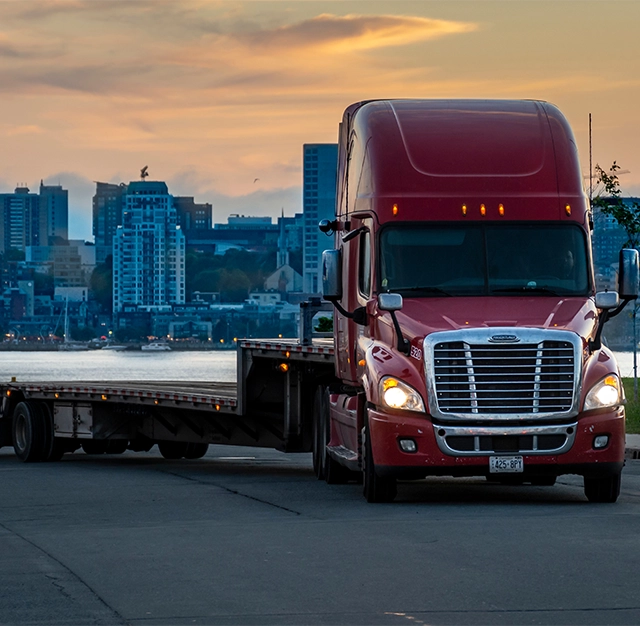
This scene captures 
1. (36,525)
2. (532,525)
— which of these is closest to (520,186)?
(532,525)

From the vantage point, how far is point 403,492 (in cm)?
1747

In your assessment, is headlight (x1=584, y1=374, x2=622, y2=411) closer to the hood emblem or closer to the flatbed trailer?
the hood emblem

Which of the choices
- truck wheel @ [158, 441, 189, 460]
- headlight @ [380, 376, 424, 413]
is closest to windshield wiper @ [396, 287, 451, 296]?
headlight @ [380, 376, 424, 413]

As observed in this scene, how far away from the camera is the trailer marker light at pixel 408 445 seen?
15281 mm

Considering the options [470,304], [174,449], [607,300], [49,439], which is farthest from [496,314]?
[174,449]

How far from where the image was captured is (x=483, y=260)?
16.2 meters

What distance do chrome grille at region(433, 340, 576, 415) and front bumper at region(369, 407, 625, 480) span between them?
21cm

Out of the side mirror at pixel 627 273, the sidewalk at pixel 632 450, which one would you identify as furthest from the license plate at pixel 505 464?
the sidewalk at pixel 632 450

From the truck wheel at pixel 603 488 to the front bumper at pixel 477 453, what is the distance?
0.38 metres

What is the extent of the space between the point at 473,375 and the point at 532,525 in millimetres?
2059

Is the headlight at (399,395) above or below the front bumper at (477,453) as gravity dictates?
above

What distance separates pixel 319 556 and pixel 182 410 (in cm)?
1191

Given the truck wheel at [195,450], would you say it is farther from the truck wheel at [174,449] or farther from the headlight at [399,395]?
the headlight at [399,395]

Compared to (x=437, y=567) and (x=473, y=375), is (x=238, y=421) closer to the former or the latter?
(x=473, y=375)
